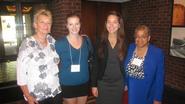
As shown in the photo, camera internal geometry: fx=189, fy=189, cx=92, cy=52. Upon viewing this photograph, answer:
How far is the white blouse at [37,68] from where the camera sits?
1.79 metres

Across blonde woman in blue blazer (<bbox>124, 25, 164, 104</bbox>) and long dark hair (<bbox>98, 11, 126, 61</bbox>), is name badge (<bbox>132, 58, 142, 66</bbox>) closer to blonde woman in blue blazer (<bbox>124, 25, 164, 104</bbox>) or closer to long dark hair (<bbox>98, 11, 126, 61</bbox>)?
blonde woman in blue blazer (<bbox>124, 25, 164, 104</bbox>)

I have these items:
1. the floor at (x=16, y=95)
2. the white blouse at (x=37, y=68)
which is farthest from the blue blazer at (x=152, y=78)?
the floor at (x=16, y=95)

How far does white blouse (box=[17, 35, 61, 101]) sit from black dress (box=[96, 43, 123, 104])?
637 mm

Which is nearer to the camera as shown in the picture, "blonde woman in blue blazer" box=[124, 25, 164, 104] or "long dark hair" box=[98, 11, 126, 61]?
"blonde woman in blue blazer" box=[124, 25, 164, 104]

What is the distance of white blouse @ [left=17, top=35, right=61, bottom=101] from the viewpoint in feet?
5.86

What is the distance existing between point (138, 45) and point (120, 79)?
1.59 feet

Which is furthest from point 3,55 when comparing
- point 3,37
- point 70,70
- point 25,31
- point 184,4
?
point 184,4

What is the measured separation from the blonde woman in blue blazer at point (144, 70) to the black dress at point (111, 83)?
0.12 meters

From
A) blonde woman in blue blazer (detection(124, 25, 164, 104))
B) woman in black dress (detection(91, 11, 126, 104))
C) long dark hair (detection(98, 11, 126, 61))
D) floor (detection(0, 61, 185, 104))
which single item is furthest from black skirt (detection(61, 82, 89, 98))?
floor (detection(0, 61, 185, 104))

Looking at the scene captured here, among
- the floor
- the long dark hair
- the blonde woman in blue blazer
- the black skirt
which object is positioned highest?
the long dark hair

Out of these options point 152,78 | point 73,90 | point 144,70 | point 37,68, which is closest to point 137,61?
point 144,70

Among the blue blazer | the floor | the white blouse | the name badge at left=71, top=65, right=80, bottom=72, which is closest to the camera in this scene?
Result: the white blouse

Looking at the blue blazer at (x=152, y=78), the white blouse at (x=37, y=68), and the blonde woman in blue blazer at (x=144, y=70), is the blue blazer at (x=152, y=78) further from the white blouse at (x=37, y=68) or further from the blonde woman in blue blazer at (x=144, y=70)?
the white blouse at (x=37, y=68)

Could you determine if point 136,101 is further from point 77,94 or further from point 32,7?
point 32,7
